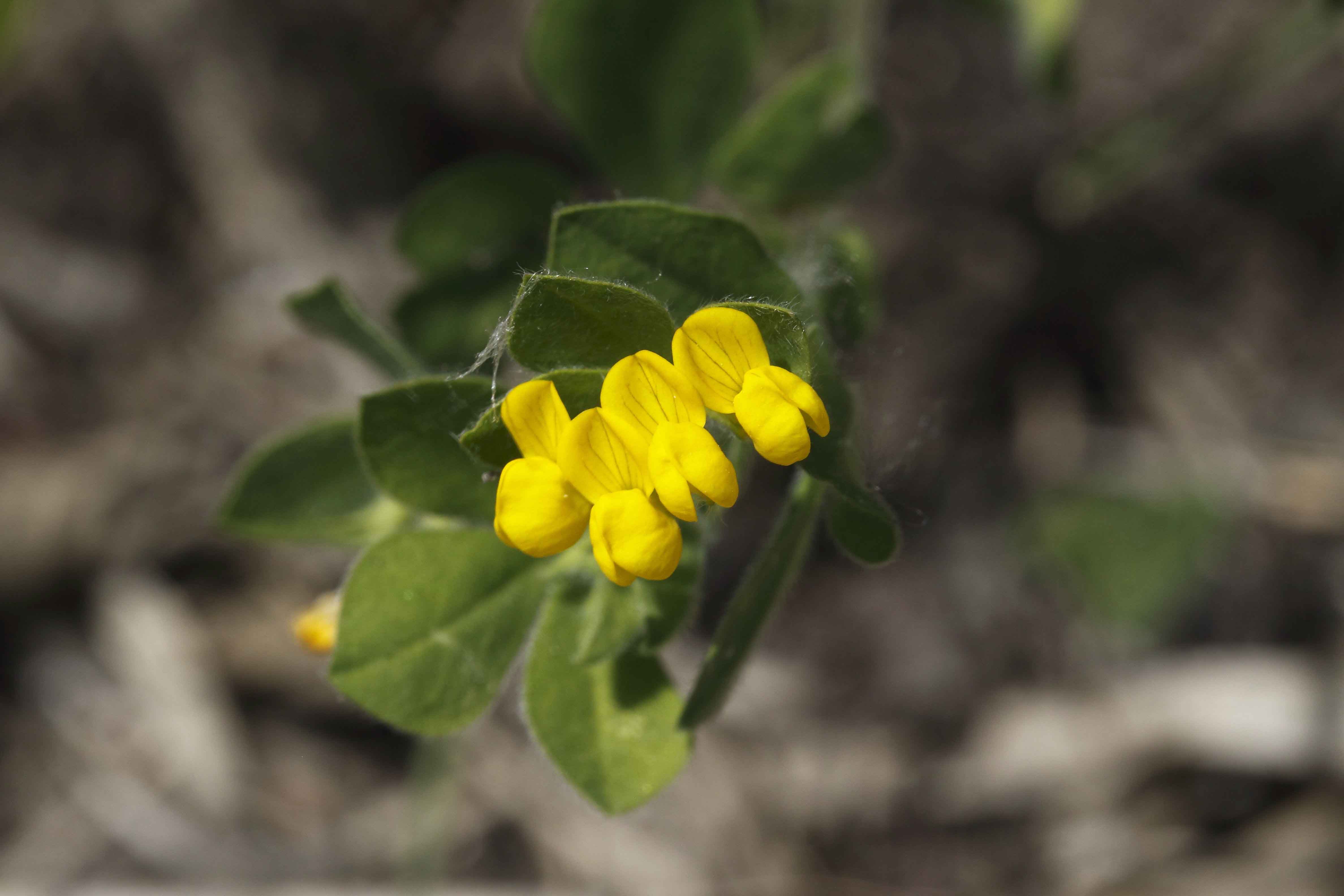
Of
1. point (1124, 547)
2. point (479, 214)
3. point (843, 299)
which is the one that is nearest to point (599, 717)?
point (843, 299)

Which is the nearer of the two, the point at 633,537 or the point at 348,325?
the point at 633,537

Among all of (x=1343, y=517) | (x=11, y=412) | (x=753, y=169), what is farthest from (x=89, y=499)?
(x=1343, y=517)

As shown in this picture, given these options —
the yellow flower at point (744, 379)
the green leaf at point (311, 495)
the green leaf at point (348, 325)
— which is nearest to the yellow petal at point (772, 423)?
the yellow flower at point (744, 379)

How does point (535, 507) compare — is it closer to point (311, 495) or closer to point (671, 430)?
point (671, 430)

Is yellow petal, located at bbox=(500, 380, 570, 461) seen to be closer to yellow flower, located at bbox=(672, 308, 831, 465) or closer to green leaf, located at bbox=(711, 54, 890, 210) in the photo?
yellow flower, located at bbox=(672, 308, 831, 465)

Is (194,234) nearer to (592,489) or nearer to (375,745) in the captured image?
(375,745)

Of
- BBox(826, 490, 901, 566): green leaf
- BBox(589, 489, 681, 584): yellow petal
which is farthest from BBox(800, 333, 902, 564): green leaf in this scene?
BBox(589, 489, 681, 584): yellow petal
